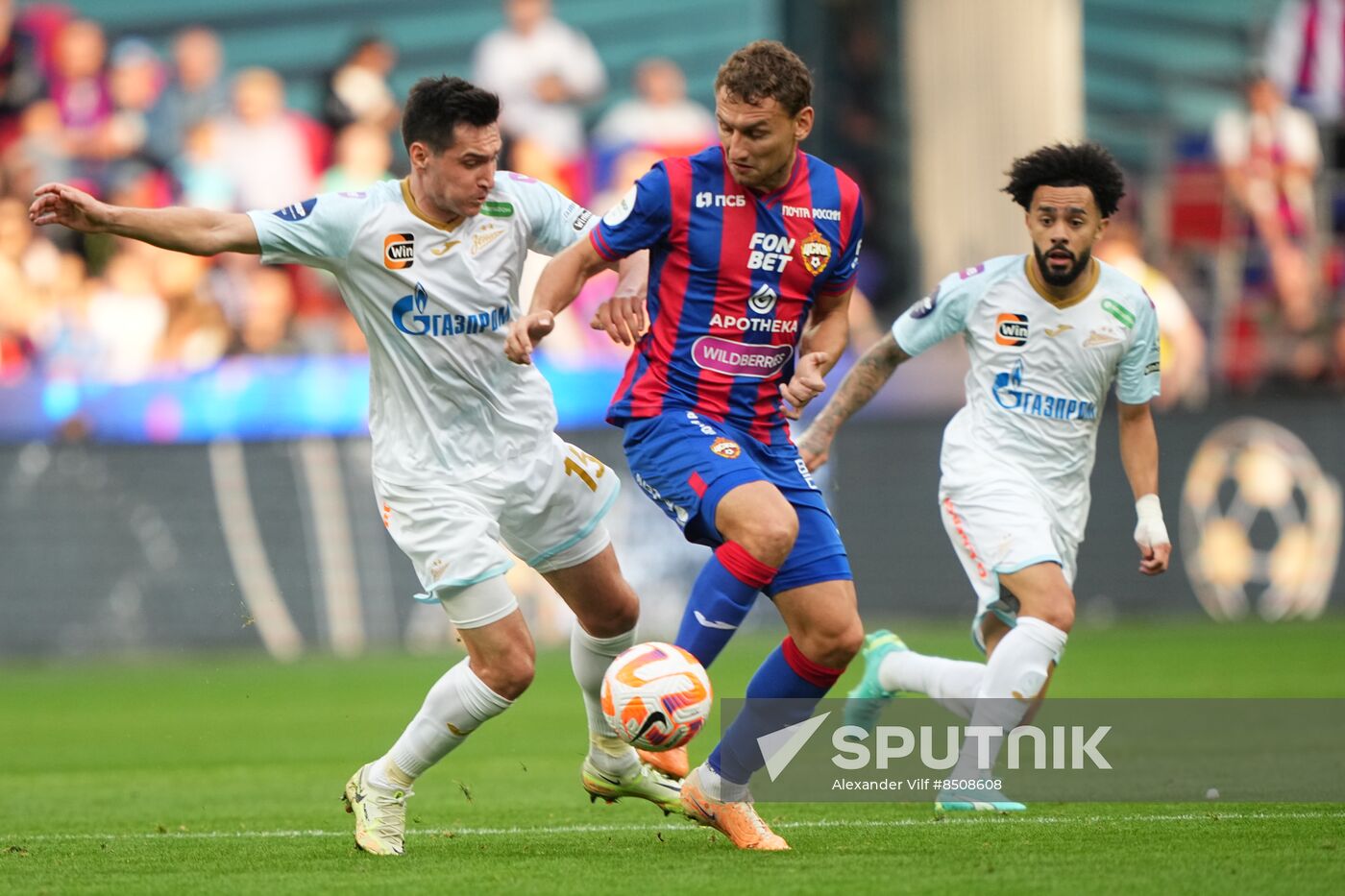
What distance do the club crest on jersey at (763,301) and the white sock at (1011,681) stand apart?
168cm

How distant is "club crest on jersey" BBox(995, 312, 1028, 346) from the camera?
25.7 ft

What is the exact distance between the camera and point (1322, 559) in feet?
55.6

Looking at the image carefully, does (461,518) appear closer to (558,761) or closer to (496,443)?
(496,443)

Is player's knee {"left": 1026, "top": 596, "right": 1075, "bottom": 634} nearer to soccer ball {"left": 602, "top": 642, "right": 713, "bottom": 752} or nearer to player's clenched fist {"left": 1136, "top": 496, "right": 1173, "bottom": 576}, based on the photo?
player's clenched fist {"left": 1136, "top": 496, "right": 1173, "bottom": 576}

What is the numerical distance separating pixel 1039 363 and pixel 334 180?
11.4 m

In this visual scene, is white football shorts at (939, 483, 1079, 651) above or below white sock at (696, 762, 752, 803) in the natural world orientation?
above

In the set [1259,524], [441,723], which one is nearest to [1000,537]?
[441,723]

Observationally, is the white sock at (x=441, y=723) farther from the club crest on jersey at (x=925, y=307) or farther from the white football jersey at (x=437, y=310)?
the club crest on jersey at (x=925, y=307)

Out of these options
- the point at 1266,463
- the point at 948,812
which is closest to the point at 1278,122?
the point at 1266,463

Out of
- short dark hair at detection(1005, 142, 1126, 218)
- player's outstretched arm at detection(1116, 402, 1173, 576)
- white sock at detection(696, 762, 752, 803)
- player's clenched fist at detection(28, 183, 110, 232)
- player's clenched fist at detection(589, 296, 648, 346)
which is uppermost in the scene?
player's clenched fist at detection(28, 183, 110, 232)

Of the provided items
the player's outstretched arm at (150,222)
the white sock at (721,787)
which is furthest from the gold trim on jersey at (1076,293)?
the player's outstretched arm at (150,222)

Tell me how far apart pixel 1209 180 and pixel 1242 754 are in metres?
10.0

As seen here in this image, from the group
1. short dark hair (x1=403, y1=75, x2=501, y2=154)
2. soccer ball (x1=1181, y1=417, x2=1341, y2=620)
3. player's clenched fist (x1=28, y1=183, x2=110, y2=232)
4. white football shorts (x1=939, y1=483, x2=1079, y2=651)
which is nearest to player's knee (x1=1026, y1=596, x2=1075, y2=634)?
white football shorts (x1=939, y1=483, x2=1079, y2=651)

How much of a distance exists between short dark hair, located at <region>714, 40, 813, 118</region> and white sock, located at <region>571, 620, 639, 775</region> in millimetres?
2163
